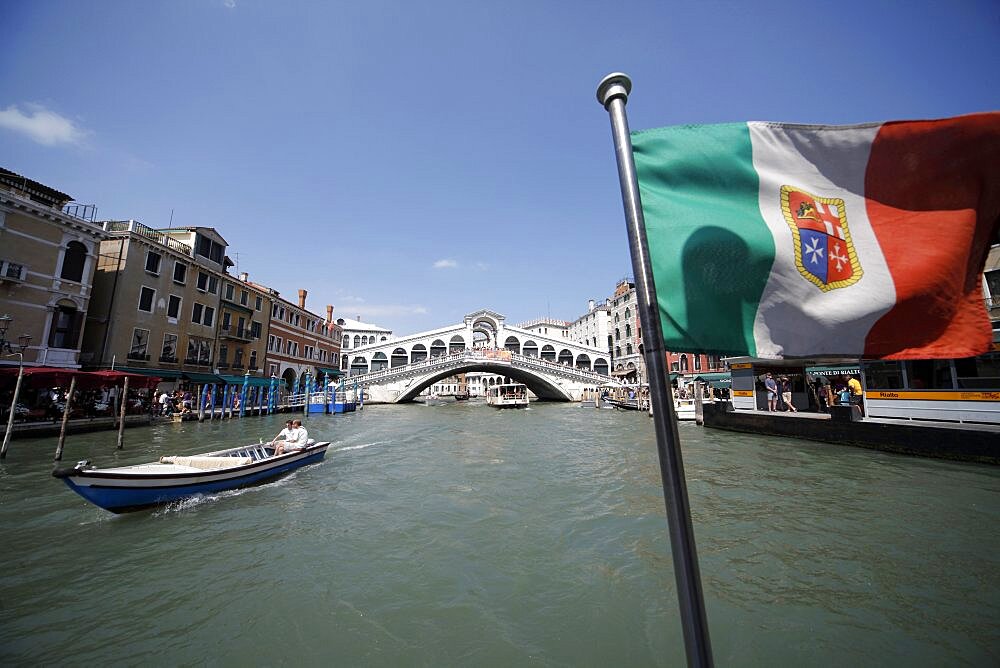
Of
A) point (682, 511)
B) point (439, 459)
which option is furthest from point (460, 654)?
point (439, 459)

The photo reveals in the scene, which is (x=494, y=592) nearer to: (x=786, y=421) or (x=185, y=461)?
(x=185, y=461)

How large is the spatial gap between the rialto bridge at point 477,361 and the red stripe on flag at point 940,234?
32.6 m

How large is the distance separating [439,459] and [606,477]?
4316mm

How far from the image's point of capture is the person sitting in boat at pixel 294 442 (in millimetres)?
9055

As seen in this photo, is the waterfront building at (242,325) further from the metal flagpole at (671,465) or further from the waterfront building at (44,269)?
the metal flagpole at (671,465)

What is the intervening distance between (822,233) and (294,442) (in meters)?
10.2

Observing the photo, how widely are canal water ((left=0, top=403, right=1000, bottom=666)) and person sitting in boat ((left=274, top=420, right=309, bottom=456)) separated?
3.87 feet

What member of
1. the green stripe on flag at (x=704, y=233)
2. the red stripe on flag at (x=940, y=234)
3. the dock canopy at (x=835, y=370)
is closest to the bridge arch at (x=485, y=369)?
the dock canopy at (x=835, y=370)

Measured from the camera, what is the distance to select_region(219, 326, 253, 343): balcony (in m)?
22.9

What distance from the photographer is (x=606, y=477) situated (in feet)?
27.3

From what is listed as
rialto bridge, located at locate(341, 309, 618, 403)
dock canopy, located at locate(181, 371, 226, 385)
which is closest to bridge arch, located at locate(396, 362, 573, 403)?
Result: rialto bridge, located at locate(341, 309, 618, 403)

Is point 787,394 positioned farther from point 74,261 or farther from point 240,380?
point 74,261

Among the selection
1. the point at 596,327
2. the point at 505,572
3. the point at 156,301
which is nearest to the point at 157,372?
the point at 156,301

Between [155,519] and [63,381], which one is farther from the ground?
[63,381]
